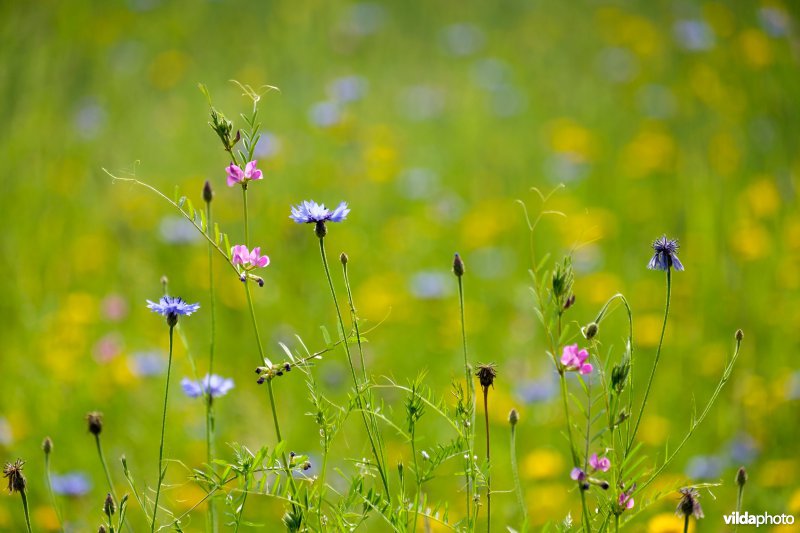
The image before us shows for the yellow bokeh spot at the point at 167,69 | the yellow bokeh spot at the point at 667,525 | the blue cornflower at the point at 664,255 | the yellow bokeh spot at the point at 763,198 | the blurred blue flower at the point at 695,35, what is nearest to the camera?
the blue cornflower at the point at 664,255

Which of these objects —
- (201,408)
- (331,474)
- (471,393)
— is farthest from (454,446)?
(201,408)

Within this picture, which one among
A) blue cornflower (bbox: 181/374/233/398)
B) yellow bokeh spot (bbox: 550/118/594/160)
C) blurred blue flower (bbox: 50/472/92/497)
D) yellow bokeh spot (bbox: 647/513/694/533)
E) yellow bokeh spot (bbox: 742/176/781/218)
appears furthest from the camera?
yellow bokeh spot (bbox: 550/118/594/160)

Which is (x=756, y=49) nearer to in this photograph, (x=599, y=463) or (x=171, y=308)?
(x=599, y=463)

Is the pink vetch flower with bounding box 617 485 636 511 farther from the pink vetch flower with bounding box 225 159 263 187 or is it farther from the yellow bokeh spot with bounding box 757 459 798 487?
the yellow bokeh spot with bounding box 757 459 798 487

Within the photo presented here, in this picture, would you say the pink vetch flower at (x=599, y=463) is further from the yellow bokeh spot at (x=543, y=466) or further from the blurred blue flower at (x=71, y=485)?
the blurred blue flower at (x=71, y=485)

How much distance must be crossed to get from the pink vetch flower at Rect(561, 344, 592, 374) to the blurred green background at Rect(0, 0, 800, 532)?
9.1 inches

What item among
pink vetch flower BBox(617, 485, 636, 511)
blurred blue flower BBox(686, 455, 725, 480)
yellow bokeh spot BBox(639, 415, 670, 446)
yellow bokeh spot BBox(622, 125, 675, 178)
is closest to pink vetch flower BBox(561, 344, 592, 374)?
pink vetch flower BBox(617, 485, 636, 511)

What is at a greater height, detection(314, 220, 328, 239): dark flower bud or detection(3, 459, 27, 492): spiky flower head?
detection(314, 220, 328, 239): dark flower bud

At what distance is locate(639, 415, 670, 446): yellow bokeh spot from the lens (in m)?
1.84

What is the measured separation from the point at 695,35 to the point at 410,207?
1.57 m

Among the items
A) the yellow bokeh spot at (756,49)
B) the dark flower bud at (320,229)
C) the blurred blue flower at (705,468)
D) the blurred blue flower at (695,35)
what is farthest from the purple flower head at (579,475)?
the blurred blue flower at (695,35)

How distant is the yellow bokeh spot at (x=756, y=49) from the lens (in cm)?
333

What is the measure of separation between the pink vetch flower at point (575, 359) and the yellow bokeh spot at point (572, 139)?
2.37 m

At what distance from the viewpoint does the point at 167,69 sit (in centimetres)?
419
